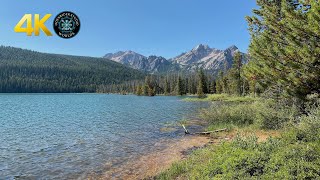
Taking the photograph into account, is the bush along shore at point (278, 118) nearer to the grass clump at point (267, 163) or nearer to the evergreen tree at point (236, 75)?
the grass clump at point (267, 163)

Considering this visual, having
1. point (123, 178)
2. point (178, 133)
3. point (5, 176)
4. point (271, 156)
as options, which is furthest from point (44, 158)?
point (271, 156)

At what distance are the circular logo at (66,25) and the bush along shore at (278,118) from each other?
1087cm

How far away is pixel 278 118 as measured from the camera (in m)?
21.7

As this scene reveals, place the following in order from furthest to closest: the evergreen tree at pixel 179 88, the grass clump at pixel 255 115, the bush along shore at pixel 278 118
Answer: the evergreen tree at pixel 179 88 < the grass clump at pixel 255 115 < the bush along shore at pixel 278 118

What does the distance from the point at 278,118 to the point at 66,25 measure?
700 inches

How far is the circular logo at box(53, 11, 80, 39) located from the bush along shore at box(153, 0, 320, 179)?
10873 mm

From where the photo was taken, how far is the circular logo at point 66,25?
17.3 meters

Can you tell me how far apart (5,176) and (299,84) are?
1849 cm

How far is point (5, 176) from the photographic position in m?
14.1

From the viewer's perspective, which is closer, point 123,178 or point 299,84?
point 123,178

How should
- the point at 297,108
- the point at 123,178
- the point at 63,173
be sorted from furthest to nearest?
the point at 297,108 → the point at 63,173 → the point at 123,178

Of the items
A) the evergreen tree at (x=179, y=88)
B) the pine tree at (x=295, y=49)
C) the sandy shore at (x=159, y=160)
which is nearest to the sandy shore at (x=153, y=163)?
the sandy shore at (x=159, y=160)

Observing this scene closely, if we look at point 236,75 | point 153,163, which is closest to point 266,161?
point 153,163

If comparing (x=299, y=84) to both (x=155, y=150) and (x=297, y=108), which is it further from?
(x=155, y=150)
